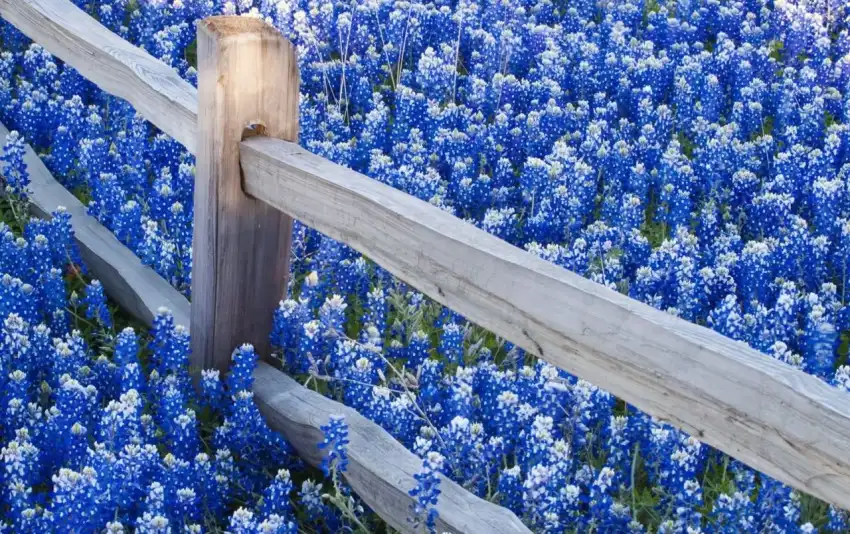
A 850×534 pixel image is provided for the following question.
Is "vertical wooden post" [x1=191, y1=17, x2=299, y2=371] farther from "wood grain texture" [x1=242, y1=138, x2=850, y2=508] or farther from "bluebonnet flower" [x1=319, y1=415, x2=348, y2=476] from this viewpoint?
"bluebonnet flower" [x1=319, y1=415, x2=348, y2=476]

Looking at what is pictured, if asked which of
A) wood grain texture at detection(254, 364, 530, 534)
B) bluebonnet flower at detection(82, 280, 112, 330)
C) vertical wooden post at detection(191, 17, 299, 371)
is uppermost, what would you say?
vertical wooden post at detection(191, 17, 299, 371)

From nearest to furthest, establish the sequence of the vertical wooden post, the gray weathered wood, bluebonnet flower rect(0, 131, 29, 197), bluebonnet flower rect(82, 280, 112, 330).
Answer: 1. the gray weathered wood
2. the vertical wooden post
3. bluebonnet flower rect(82, 280, 112, 330)
4. bluebonnet flower rect(0, 131, 29, 197)

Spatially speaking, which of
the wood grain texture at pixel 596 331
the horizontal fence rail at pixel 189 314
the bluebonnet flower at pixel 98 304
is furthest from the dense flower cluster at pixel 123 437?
the wood grain texture at pixel 596 331

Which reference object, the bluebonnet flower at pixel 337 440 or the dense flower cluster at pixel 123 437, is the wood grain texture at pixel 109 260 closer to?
the dense flower cluster at pixel 123 437

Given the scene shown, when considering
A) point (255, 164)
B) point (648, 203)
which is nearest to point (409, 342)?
point (255, 164)

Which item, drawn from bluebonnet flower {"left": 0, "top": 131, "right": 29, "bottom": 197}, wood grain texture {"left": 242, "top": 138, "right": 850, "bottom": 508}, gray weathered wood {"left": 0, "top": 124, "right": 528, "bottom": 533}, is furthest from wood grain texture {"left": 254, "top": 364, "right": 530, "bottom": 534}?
bluebonnet flower {"left": 0, "top": 131, "right": 29, "bottom": 197}

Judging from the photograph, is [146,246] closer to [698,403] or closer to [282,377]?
[282,377]
